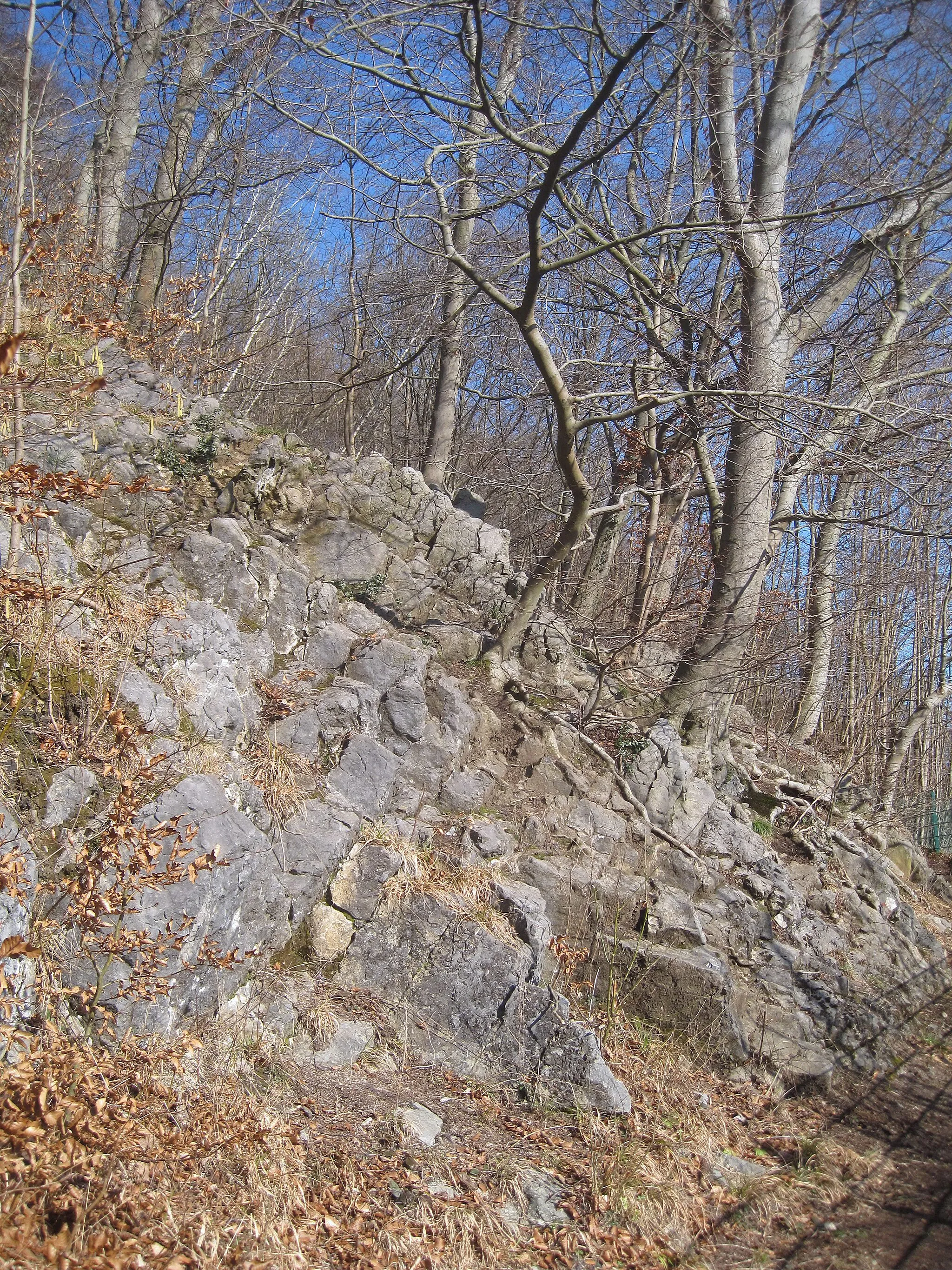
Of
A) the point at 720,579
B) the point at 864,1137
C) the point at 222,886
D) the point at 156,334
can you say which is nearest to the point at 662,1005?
the point at 864,1137

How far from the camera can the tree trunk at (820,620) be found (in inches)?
355

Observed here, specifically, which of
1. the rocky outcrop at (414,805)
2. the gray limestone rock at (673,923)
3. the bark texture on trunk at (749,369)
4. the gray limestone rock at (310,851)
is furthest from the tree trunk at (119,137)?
the gray limestone rock at (673,923)

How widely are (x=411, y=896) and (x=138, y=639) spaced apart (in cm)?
209

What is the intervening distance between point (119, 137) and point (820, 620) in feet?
29.0

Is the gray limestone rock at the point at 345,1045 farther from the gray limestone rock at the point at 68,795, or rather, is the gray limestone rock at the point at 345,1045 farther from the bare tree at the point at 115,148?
the bare tree at the point at 115,148

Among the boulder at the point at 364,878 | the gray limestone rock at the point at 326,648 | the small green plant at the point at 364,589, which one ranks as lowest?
the boulder at the point at 364,878

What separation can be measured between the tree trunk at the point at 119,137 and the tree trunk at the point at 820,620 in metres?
7.82

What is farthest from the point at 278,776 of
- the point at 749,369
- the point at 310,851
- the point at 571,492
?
the point at 749,369

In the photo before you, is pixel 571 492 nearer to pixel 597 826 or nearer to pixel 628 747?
pixel 628 747

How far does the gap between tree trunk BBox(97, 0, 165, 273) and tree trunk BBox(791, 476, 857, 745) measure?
25.7ft

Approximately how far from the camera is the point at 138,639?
4.45 metres

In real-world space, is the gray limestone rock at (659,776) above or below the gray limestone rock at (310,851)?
above

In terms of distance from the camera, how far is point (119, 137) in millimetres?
8328

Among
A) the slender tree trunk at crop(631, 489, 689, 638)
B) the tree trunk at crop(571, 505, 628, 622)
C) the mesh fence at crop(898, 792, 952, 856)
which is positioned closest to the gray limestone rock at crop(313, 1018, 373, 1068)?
the slender tree trunk at crop(631, 489, 689, 638)
